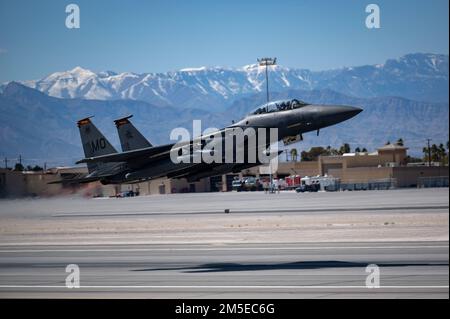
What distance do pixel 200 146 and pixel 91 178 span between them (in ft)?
16.8

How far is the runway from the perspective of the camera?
16.5 metres

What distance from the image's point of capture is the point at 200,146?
3159cm

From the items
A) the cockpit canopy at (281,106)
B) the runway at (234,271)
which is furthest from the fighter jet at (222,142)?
the runway at (234,271)

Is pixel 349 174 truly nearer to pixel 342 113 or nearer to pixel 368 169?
pixel 368 169

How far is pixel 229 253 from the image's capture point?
25.5 m

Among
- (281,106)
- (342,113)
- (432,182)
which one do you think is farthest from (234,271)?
(432,182)

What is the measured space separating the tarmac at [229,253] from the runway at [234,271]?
1.2 inches

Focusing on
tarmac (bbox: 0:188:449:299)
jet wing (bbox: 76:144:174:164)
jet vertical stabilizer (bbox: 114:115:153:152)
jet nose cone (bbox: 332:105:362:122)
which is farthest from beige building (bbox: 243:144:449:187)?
jet wing (bbox: 76:144:174:164)

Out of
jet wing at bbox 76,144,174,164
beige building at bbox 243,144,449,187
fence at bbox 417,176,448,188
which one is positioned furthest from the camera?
beige building at bbox 243,144,449,187

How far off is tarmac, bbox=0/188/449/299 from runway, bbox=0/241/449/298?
0.03 meters

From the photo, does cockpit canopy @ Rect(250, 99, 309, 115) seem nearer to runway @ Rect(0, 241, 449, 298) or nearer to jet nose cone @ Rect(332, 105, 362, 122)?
jet nose cone @ Rect(332, 105, 362, 122)

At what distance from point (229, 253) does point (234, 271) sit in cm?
508

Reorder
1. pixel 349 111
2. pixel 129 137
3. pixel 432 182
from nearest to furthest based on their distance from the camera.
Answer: pixel 349 111 → pixel 129 137 → pixel 432 182

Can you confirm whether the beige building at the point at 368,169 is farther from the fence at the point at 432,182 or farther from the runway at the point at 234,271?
the runway at the point at 234,271
